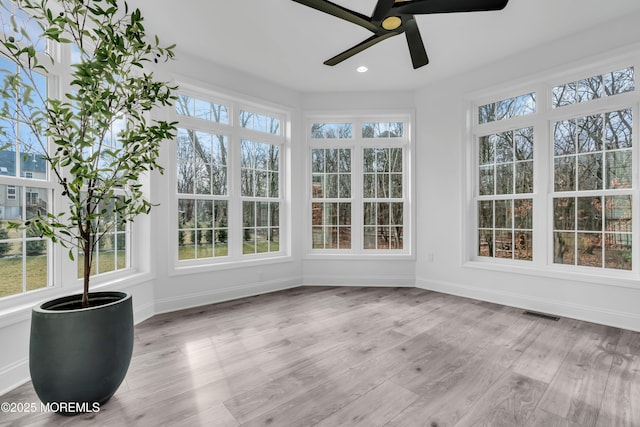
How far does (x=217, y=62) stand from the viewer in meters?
3.79

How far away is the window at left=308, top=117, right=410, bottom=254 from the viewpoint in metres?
4.72

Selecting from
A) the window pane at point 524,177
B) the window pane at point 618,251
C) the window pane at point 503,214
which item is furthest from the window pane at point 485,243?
the window pane at point 618,251

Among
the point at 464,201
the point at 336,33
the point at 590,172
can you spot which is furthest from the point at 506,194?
the point at 336,33

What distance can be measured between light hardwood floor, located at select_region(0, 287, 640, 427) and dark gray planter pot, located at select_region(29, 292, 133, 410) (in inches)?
6.0

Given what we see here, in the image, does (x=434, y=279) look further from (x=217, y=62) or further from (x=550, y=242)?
(x=217, y=62)

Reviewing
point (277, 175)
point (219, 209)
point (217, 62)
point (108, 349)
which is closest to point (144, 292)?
point (219, 209)

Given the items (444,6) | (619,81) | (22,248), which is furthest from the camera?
(619,81)

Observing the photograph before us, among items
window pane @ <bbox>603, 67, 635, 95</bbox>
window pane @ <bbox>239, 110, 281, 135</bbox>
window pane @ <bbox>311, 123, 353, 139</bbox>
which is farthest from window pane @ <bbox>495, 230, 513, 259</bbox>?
window pane @ <bbox>239, 110, 281, 135</bbox>

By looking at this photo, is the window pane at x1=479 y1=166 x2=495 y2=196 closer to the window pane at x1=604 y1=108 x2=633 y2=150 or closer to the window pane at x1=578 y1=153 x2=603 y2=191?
the window pane at x1=578 y1=153 x2=603 y2=191

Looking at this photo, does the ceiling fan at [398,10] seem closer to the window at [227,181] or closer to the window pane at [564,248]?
the window at [227,181]

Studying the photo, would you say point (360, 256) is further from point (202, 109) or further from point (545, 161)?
point (202, 109)

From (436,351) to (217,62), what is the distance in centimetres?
385

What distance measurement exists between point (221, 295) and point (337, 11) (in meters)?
3.27

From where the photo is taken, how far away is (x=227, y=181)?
13.4 ft
